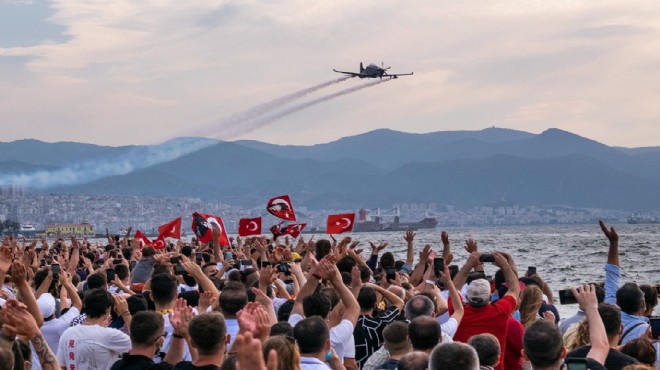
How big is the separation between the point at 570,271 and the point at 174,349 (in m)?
53.6

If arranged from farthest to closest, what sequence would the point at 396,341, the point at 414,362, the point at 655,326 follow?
the point at 396,341 → the point at 655,326 → the point at 414,362

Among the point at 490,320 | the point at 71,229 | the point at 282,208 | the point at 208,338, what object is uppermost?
the point at 282,208

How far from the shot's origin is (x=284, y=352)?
20.1ft

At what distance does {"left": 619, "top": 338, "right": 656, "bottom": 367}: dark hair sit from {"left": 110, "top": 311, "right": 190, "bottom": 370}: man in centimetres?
323

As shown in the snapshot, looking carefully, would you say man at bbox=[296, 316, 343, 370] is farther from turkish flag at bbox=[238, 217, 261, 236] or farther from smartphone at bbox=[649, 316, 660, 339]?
turkish flag at bbox=[238, 217, 261, 236]

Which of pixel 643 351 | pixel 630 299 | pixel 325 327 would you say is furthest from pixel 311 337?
pixel 630 299

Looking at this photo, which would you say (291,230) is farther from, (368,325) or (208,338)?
(208,338)

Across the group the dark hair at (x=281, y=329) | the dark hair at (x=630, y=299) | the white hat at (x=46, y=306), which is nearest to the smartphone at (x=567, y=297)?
the dark hair at (x=630, y=299)

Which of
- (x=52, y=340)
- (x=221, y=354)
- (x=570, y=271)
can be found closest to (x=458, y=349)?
(x=221, y=354)

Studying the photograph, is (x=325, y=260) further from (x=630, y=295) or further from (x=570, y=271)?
(x=570, y=271)

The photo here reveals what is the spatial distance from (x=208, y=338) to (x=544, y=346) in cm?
211

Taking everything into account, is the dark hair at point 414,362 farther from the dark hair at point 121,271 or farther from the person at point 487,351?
the dark hair at point 121,271

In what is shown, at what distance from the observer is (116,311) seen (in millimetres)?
9312

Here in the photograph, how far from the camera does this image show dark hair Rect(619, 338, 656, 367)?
24.5 ft
